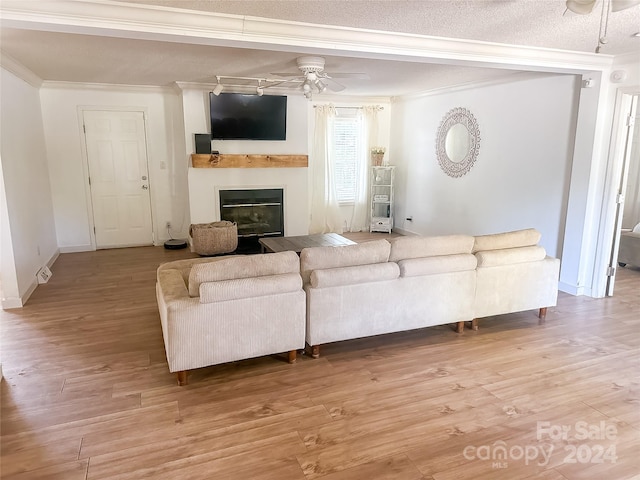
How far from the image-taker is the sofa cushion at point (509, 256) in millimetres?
3582

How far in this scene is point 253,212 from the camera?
6617 millimetres

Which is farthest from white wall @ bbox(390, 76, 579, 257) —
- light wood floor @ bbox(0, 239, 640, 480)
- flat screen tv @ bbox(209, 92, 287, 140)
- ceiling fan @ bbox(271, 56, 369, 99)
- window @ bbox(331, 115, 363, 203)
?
flat screen tv @ bbox(209, 92, 287, 140)

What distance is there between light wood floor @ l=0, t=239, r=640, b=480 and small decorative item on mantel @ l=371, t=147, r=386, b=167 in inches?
162

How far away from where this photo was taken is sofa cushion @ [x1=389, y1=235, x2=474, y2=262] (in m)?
3.41

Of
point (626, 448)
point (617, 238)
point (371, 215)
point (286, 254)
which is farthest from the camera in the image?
point (371, 215)

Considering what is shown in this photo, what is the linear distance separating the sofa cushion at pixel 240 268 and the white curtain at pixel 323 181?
14.7 feet

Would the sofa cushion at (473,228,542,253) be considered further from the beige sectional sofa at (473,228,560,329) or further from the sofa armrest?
the sofa armrest

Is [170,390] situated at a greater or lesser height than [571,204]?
lesser

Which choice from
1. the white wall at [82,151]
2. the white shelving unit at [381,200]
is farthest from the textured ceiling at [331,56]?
the white shelving unit at [381,200]

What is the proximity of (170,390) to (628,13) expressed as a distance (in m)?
3.78

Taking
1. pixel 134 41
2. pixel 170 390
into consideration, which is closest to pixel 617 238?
pixel 170 390

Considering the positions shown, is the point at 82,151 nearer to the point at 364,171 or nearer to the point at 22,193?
the point at 22,193

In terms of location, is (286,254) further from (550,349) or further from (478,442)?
(550,349)

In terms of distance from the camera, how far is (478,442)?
2299 mm
